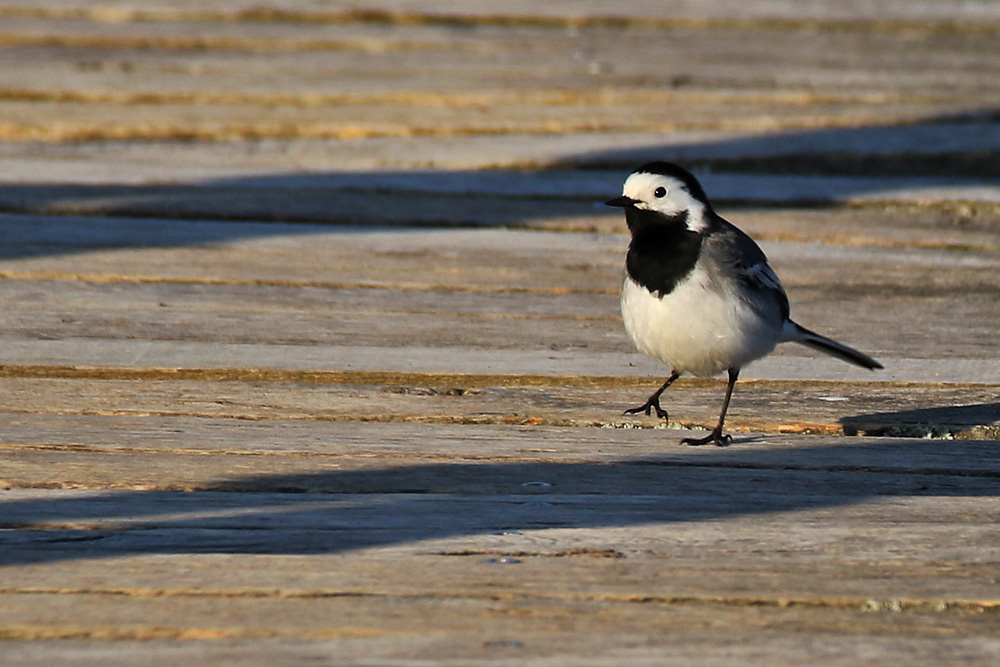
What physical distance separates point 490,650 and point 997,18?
6.84m

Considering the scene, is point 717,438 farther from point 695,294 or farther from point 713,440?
point 695,294

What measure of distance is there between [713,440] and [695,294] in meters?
0.70

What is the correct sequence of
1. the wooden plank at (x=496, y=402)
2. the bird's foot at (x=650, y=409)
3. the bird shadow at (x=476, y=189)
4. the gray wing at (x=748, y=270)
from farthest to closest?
the bird shadow at (x=476, y=189) < the gray wing at (x=748, y=270) < the bird's foot at (x=650, y=409) < the wooden plank at (x=496, y=402)

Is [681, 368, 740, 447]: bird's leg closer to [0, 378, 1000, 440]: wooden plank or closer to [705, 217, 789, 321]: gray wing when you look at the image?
[0, 378, 1000, 440]: wooden plank

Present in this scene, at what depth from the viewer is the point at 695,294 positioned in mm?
3865

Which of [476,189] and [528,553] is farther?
[476,189]

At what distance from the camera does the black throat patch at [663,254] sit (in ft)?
12.8

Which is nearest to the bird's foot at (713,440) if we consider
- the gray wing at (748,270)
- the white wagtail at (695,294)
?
the white wagtail at (695,294)

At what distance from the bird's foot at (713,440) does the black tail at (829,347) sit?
0.66 m

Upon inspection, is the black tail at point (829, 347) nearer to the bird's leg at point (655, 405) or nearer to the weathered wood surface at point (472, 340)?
the weathered wood surface at point (472, 340)

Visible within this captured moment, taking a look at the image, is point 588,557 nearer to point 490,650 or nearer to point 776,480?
point 490,650

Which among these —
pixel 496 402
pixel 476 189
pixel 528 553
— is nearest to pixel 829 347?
A: pixel 496 402

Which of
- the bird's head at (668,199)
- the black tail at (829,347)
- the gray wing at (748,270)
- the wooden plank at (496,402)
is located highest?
the bird's head at (668,199)

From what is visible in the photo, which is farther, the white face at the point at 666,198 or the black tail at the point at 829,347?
the white face at the point at 666,198
